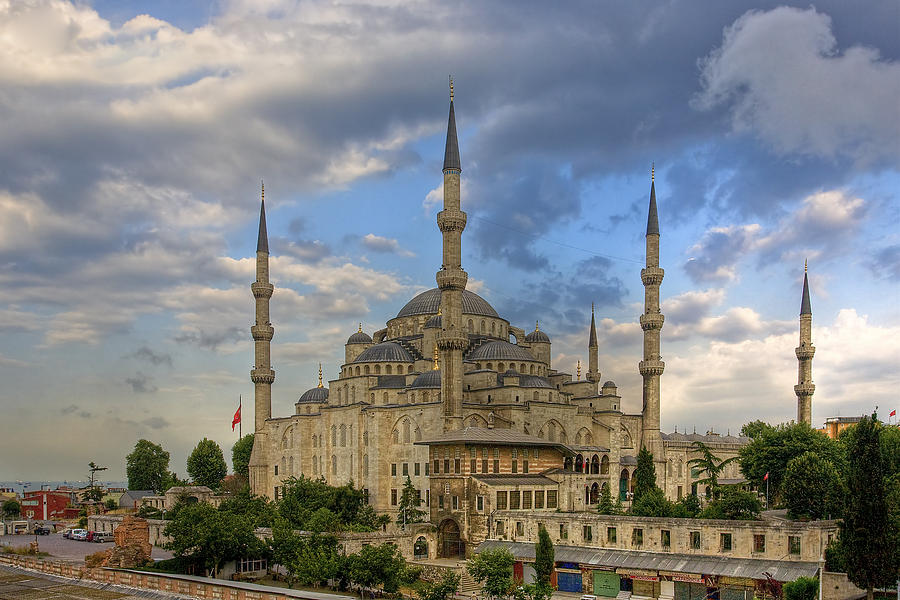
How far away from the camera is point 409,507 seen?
4497cm

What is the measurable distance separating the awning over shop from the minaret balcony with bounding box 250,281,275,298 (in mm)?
30622

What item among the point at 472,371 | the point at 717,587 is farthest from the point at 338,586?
the point at 472,371

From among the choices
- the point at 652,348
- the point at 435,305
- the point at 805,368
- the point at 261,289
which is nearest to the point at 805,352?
the point at 805,368

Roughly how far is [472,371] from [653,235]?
14.2m

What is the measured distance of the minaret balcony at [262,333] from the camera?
59438 mm

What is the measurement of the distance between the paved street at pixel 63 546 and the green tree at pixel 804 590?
91.3 feet

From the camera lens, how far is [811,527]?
28.1 m

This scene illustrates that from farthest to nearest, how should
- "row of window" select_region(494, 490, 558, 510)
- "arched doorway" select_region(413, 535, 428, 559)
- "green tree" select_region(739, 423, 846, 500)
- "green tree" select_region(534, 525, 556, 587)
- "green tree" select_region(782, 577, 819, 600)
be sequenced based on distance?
"green tree" select_region(739, 423, 846, 500)
"arched doorway" select_region(413, 535, 428, 559)
"row of window" select_region(494, 490, 558, 510)
"green tree" select_region(534, 525, 556, 587)
"green tree" select_region(782, 577, 819, 600)

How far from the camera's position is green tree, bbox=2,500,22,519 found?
216 ft

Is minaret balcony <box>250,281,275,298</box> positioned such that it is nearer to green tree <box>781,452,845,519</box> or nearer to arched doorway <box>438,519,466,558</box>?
arched doorway <box>438,519,466,558</box>

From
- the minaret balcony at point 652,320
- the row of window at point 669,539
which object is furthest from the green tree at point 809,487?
the minaret balcony at point 652,320

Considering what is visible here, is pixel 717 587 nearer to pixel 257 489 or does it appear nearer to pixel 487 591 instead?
pixel 487 591

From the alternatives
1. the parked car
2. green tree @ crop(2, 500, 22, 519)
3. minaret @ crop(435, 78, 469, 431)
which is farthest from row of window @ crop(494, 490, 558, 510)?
green tree @ crop(2, 500, 22, 519)

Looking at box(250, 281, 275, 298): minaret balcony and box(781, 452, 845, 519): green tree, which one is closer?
box(781, 452, 845, 519): green tree
